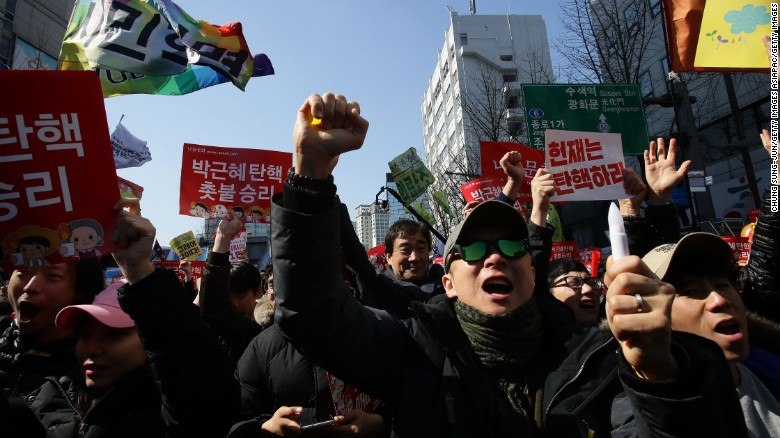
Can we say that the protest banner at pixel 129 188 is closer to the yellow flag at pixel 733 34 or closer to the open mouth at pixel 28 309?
the open mouth at pixel 28 309

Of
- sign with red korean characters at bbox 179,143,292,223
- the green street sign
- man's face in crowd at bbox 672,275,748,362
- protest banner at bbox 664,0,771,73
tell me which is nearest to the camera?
man's face in crowd at bbox 672,275,748,362

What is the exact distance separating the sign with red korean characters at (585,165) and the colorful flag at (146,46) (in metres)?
3.35

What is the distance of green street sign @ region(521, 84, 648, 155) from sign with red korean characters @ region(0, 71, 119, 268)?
6043mm

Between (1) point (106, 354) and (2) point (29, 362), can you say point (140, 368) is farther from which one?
(2) point (29, 362)

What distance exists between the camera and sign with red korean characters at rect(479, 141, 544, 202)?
6152 mm

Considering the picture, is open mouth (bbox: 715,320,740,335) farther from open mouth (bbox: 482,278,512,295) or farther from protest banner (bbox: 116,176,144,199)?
protest banner (bbox: 116,176,144,199)

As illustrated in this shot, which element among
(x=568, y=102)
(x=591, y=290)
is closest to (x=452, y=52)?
(x=568, y=102)

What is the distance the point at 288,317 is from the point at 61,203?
4.61 ft

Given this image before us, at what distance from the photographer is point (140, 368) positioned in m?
1.92

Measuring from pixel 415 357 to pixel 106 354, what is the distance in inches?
48.1

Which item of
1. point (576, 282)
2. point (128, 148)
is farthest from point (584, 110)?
point (128, 148)

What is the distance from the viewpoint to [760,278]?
2.36 m

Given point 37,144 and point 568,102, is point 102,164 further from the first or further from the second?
point 568,102

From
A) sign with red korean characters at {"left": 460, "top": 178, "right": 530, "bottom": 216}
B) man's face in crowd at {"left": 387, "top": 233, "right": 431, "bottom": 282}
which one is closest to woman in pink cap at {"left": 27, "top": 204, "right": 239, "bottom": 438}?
man's face in crowd at {"left": 387, "top": 233, "right": 431, "bottom": 282}
